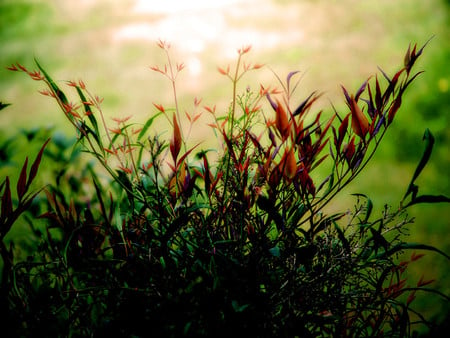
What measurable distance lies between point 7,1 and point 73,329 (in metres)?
7.32

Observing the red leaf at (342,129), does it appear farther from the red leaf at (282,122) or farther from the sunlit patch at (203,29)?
the sunlit patch at (203,29)

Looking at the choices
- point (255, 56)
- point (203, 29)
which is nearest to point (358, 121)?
point (255, 56)

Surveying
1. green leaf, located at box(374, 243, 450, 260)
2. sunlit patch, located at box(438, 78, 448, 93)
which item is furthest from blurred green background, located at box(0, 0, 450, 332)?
green leaf, located at box(374, 243, 450, 260)

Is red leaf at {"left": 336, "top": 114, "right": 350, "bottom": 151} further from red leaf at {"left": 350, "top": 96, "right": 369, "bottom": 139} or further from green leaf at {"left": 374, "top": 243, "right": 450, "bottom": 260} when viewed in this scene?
green leaf at {"left": 374, "top": 243, "right": 450, "bottom": 260}

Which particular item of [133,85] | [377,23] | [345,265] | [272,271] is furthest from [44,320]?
[377,23]

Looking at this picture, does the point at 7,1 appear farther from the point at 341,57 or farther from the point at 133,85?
the point at 341,57

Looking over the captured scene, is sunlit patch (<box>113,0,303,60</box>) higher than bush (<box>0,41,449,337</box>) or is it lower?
higher

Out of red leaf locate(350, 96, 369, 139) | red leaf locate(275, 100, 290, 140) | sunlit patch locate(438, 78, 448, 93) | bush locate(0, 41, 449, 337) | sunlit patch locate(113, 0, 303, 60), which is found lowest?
bush locate(0, 41, 449, 337)

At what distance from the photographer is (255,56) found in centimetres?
449

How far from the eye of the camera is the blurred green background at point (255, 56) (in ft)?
10.4

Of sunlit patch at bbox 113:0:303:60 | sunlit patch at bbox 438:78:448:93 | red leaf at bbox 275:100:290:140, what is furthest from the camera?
sunlit patch at bbox 113:0:303:60

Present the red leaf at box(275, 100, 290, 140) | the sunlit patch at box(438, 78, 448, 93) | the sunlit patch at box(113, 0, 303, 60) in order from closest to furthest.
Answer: the red leaf at box(275, 100, 290, 140), the sunlit patch at box(438, 78, 448, 93), the sunlit patch at box(113, 0, 303, 60)

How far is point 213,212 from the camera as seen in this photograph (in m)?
0.91

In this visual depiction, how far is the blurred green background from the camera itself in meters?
3.17
